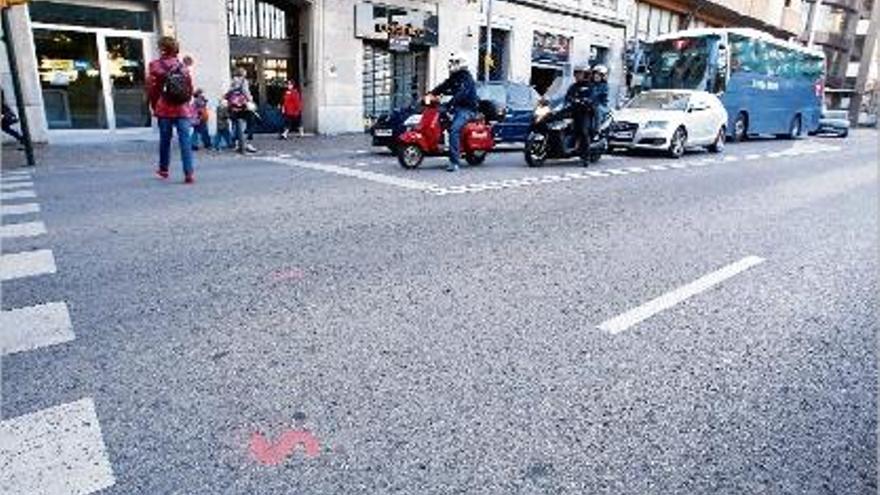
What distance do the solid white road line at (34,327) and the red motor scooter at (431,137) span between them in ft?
24.9

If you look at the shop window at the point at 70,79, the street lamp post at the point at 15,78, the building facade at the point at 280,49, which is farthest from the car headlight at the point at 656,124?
the shop window at the point at 70,79

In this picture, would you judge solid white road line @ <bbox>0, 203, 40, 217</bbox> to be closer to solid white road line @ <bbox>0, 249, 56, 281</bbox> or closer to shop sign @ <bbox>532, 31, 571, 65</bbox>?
solid white road line @ <bbox>0, 249, 56, 281</bbox>

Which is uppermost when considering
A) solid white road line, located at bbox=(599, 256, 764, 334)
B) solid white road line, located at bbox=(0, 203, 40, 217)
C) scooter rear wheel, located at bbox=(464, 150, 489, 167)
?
scooter rear wheel, located at bbox=(464, 150, 489, 167)

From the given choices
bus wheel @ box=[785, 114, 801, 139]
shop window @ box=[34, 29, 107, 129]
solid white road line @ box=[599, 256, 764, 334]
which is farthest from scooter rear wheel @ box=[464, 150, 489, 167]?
bus wheel @ box=[785, 114, 801, 139]

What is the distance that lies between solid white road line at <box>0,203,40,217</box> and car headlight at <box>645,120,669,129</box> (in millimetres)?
12223

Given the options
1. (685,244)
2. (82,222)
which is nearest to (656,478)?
(685,244)

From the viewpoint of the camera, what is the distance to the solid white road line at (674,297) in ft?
13.0

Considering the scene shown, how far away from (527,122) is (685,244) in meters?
10.3

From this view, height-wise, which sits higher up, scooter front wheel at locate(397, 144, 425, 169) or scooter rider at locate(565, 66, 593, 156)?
scooter rider at locate(565, 66, 593, 156)

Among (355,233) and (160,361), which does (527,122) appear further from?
(160,361)

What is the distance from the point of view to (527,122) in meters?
16.0

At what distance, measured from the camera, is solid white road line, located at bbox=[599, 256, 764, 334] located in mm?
3965

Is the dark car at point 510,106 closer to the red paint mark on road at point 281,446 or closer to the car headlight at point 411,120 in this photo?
the car headlight at point 411,120

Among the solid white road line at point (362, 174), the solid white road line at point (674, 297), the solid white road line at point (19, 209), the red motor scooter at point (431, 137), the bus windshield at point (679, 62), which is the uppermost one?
the bus windshield at point (679, 62)
